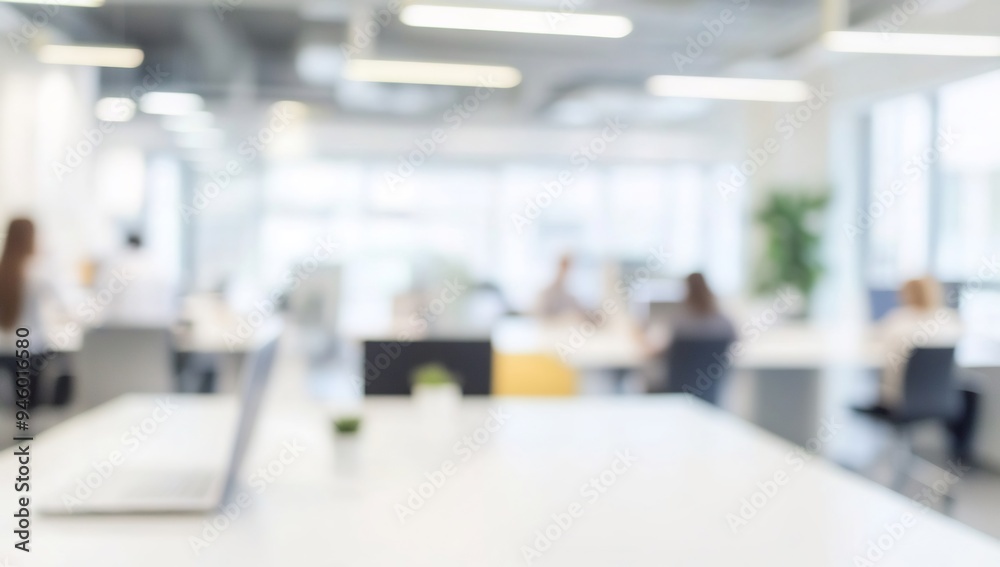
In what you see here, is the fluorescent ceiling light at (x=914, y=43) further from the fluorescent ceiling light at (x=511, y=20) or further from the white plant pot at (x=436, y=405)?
the white plant pot at (x=436, y=405)

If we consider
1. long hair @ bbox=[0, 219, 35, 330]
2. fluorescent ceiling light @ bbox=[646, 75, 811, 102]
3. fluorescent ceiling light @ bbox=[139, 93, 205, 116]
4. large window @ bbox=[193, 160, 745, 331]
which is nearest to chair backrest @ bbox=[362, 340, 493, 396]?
long hair @ bbox=[0, 219, 35, 330]

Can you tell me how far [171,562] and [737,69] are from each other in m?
7.76

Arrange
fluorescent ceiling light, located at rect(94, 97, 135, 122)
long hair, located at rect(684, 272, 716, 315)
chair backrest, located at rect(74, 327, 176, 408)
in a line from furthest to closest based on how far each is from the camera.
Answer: fluorescent ceiling light, located at rect(94, 97, 135, 122) < long hair, located at rect(684, 272, 716, 315) < chair backrest, located at rect(74, 327, 176, 408)

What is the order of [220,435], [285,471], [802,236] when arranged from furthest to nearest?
[802,236], [220,435], [285,471]

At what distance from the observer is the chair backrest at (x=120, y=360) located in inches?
143

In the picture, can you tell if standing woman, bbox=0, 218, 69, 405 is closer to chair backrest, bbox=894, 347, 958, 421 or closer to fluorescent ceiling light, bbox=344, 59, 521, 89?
fluorescent ceiling light, bbox=344, 59, 521, 89

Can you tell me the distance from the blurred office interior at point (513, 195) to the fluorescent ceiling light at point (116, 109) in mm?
31

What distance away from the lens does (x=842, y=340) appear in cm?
593

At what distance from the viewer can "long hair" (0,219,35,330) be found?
13.8 feet

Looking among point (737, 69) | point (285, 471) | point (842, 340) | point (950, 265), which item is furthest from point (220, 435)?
point (737, 69)

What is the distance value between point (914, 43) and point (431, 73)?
3728 mm

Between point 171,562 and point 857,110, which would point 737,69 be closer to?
point 857,110

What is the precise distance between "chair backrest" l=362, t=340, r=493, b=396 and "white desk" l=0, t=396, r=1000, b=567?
63 cm

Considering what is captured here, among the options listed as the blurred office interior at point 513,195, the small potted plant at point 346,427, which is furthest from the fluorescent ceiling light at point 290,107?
the small potted plant at point 346,427
